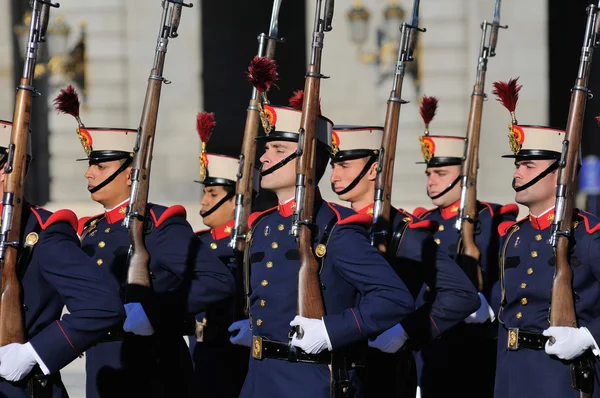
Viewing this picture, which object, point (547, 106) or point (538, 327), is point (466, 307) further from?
point (547, 106)

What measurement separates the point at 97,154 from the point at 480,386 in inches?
112

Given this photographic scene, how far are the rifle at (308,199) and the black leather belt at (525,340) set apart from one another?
1.28m

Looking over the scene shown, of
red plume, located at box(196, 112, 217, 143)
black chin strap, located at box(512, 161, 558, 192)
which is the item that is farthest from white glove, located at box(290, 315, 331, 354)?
red plume, located at box(196, 112, 217, 143)

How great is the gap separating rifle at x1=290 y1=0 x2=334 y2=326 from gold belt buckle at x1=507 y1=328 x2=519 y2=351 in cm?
128

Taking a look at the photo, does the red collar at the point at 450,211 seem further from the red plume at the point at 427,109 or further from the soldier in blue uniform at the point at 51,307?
the soldier in blue uniform at the point at 51,307

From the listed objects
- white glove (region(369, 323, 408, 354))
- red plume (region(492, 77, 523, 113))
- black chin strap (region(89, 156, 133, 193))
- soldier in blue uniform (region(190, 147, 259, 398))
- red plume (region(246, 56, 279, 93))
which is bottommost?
soldier in blue uniform (region(190, 147, 259, 398))

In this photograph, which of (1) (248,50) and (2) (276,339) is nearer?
(2) (276,339)

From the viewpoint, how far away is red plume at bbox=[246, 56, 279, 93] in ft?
19.3

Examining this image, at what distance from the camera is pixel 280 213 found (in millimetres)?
5809

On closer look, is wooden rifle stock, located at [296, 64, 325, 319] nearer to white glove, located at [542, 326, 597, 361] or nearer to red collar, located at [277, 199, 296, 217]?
red collar, located at [277, 199, 296, 217]

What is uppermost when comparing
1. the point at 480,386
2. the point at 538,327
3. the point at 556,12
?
the point at 556,12

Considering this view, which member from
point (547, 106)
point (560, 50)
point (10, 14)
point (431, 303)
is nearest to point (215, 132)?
point (10, 14)

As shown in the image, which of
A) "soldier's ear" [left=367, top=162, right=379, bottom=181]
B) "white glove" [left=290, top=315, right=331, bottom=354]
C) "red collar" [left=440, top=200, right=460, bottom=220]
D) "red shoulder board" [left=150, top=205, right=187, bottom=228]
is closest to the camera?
"white glove" [left=290, top=315, right=331, bottom=354]

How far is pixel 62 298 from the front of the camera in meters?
5.07
